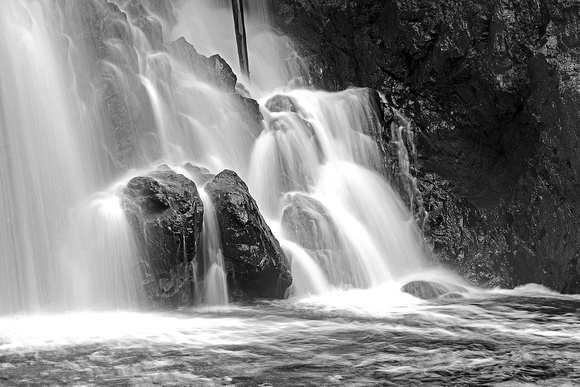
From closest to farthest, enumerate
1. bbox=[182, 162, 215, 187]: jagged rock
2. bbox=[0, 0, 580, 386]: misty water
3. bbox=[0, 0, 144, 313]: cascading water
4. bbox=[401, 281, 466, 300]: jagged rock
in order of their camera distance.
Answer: bbox=[0, 0, 580, 386]: misty water → bbox=[0, 0, 144, 313]: cascading water → bbox=[401, 281, 466, 300]: jagged rock → bbox=[182, 162, 215, 187]: jagged rock

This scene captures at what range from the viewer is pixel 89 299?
9.15 m

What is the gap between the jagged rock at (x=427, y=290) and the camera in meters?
10.7

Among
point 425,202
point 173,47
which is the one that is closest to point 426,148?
point 425,202

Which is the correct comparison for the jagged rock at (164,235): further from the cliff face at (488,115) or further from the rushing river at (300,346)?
the cliff face at (488,115)

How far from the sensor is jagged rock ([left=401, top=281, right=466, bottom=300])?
1066 centimetres

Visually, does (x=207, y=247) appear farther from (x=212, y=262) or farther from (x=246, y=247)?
(x=246, y=247)

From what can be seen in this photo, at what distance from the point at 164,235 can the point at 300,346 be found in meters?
2.75

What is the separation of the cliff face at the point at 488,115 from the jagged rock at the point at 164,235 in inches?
228

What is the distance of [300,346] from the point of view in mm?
7383

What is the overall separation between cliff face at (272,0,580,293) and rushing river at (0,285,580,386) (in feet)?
10.1

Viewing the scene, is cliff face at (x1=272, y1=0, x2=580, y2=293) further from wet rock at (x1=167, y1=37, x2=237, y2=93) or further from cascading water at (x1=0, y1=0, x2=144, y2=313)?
cascading water at (x1=0, y1=0, x2=144, y2=313)

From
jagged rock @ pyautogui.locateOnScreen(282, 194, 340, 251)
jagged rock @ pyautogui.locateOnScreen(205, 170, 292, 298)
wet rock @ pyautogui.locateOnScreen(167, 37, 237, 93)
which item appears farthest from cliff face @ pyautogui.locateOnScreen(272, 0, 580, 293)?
jagged rock @ pyautogui.locateOnScreen(205, 170, 292, 298)

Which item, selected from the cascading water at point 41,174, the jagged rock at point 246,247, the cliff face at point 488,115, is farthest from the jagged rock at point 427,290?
the cascading water at point 41,174

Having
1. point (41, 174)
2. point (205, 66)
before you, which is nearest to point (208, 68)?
point (205, 66)
